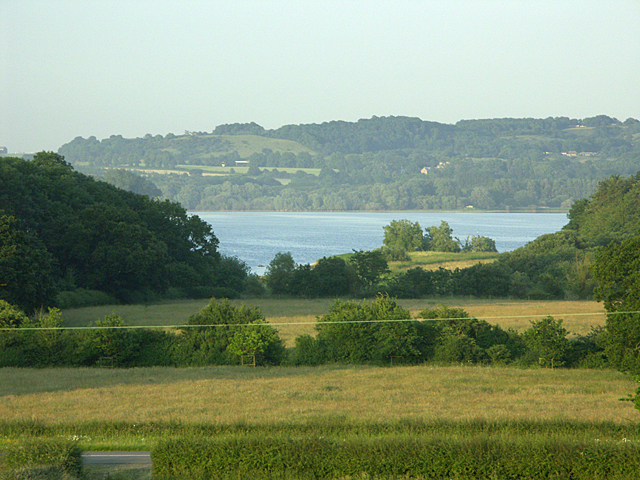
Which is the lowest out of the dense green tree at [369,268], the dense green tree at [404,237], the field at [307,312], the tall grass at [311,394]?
the field at [307,312]

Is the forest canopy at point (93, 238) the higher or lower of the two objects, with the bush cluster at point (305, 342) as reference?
higher

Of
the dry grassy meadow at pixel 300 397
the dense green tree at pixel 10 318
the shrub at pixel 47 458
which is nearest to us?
the shrub at pixel 47 458

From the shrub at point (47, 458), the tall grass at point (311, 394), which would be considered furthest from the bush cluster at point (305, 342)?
Answer: the shrub at point (47, 458)

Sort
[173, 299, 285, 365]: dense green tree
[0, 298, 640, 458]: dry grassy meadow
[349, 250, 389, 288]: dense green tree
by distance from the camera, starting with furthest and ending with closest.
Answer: [349, 250, 389, 288]: dense green tree
[173, 299, 285, 365]: dense green tree
[0, 298, 640, 458]: dry grassy meadow

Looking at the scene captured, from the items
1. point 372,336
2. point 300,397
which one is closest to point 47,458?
point 300,397

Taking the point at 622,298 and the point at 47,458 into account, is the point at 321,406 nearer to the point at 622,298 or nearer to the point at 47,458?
the point at 47,458

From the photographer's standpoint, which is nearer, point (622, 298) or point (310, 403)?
point (310, 403)

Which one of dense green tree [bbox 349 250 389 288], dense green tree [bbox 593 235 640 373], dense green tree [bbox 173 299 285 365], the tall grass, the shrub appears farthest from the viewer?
dense green tree [bbox 349 250 389 288]

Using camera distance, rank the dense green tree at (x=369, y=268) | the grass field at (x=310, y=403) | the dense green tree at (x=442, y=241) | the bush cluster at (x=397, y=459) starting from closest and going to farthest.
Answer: the bush cluster at (x=397, y=459) → the grass field at (x=310, y=403) → the dense green tree at (x=369, y=268) → the dense green tree at (x=442, y=241)

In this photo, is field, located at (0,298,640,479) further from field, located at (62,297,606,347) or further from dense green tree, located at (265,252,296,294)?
dense green tree, located at (265,252,296,294)

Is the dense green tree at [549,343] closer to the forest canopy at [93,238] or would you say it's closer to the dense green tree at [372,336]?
the dense green tree at [372,336]

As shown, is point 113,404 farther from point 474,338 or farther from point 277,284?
point 277,284

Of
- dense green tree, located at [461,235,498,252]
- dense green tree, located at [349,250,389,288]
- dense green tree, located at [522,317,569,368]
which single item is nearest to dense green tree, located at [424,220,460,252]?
dense green tree, located at [461,235,498,252]

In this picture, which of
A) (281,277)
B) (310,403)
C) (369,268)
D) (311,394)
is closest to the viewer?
(310,403)
